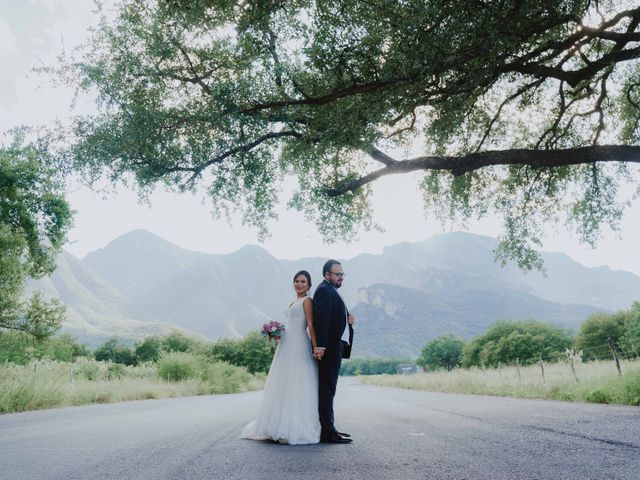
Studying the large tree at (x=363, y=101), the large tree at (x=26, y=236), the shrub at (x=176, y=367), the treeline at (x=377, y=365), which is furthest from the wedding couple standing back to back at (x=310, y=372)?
the treeline at (x=377, y=365)

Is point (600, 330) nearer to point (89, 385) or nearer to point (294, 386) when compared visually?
point (89, 385)

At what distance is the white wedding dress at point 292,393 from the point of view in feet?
19.8

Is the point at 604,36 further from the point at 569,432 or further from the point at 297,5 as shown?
the point at 569,432

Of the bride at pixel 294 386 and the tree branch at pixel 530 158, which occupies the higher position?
the tree branch at pixel 530 158

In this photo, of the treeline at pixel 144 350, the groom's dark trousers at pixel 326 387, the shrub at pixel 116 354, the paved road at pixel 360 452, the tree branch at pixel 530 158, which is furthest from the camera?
the shrub at pixel 116 354

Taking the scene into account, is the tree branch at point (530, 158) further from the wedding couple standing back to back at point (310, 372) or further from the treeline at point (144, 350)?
the treeline at point (144, 350)

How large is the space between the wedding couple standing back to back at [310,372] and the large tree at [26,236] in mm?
18119

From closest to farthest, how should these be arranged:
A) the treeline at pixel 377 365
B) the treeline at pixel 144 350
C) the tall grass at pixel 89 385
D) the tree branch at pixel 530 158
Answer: the tree branch at pixel 530 158, the tall grass at pixel 89 385, the treeline at pixel 144 350, the treeline at pixel 377 365

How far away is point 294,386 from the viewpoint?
6.26m

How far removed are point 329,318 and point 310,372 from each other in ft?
2.59

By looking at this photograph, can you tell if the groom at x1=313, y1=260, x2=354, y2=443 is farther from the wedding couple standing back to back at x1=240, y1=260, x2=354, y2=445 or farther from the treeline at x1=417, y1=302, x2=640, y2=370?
the treeline at x1=417, y1=302, x2=640, y2=370

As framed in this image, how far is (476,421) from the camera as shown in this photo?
26.0ft

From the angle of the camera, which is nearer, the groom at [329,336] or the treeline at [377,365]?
the groom at [329,336]

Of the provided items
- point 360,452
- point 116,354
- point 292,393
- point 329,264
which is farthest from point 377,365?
point 360,452
